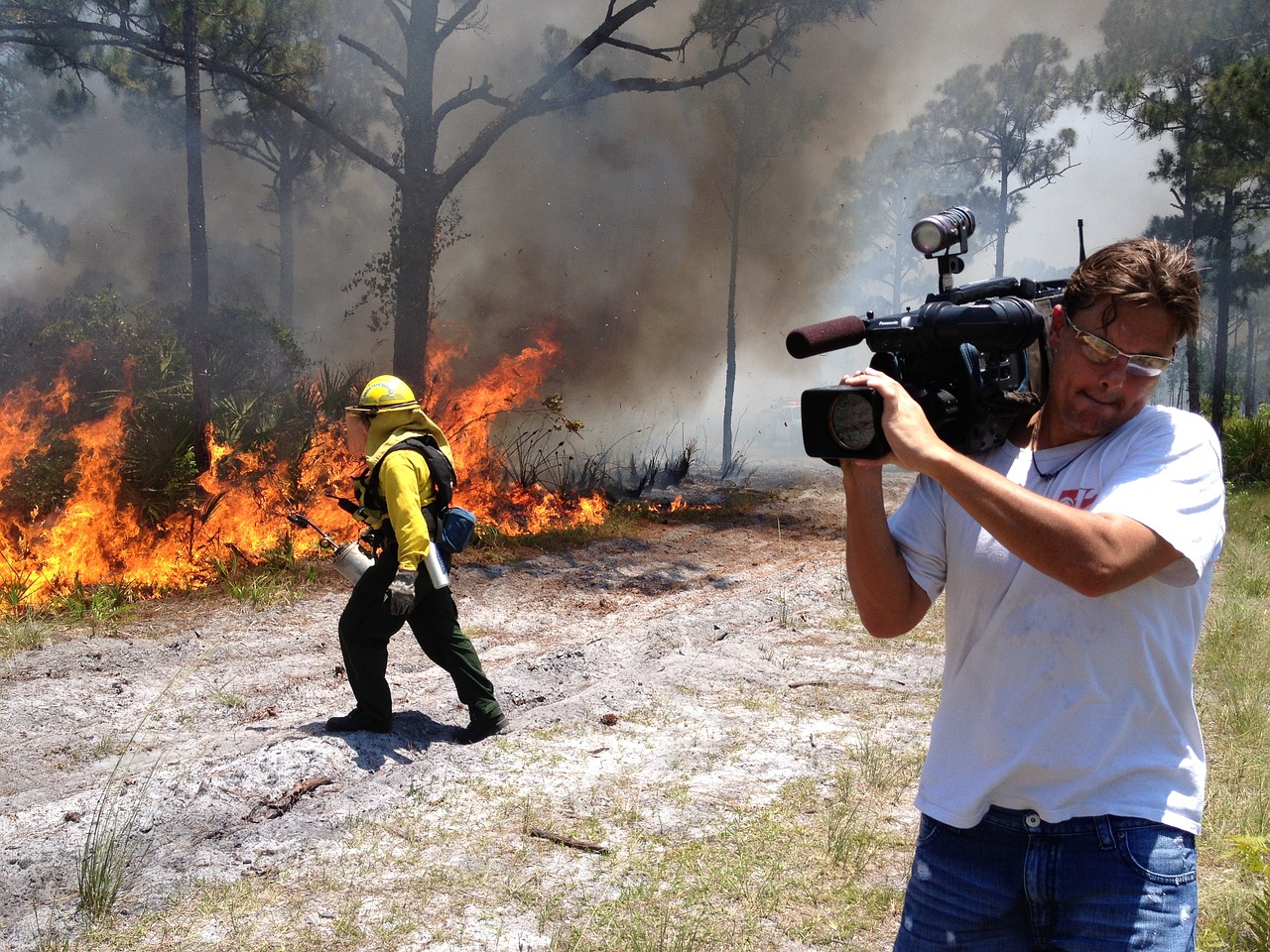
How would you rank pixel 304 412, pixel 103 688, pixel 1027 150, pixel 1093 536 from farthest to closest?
pixel 1027 150 < pixel 304 412 < pixel 103 688 < pixel 1093 536

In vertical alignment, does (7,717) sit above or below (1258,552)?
below

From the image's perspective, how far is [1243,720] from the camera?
16.1 ft

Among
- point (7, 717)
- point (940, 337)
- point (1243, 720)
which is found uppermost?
point (940, 337)

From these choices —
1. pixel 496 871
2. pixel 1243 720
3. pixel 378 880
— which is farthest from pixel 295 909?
pixel 1243 720

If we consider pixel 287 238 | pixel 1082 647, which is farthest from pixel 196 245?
pixel 287 238

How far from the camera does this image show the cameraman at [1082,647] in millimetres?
1575

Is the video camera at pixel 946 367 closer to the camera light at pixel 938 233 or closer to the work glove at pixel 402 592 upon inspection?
the camera light at pixel 938 233

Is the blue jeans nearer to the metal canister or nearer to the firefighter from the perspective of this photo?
the firefighter

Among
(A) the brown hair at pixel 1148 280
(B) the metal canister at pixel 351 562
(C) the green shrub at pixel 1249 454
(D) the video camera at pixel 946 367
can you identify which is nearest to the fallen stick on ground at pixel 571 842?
(B) the metal canister at pixel 351 562

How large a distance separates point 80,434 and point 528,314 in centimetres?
844

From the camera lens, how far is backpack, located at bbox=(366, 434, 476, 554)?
520 cm

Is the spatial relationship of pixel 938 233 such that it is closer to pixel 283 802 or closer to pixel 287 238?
pixel 283 802

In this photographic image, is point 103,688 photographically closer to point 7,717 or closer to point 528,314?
point 7,717

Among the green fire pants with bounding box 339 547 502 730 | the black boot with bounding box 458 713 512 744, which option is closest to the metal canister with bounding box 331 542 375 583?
the green fire pants with bounding box 339 547 502 730
